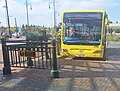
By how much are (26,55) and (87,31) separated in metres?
5.01

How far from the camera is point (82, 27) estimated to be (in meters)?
12.9

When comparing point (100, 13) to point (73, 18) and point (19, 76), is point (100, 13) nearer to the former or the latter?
point (73, 18)

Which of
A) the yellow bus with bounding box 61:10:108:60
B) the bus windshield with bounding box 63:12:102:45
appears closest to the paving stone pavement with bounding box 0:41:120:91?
the yellow bus with bounding box 61:10:108:60

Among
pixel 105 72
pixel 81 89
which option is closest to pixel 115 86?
pixel 81 89

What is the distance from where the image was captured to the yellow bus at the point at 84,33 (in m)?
12.6

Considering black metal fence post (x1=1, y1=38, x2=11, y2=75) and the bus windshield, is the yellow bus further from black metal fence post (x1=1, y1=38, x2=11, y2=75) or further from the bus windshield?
black metal fence post (x1=1, y1=38, x2=11, y2=75)

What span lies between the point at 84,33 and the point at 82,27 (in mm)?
358

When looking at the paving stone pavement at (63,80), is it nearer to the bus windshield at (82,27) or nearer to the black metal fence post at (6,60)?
the black metal fence post at (6,60)

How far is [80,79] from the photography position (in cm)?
797

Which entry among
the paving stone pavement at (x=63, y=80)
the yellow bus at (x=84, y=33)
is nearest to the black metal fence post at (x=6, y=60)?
the paving stone pavement at (x=63, y=80)

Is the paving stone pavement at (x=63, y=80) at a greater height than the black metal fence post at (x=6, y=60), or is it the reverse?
the black metal fence post at (x=6, y=60)

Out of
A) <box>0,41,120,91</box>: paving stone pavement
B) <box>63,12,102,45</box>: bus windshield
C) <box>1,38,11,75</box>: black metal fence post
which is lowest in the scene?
<box>0,41,120,91</box>: paving stone pavement

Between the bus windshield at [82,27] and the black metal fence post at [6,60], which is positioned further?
the bus windshield at [82,27]

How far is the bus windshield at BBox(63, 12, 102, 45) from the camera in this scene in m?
12.7
